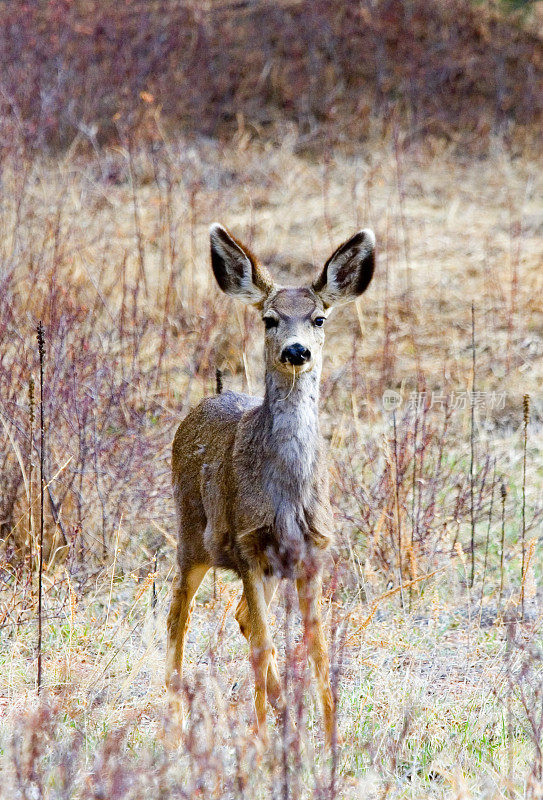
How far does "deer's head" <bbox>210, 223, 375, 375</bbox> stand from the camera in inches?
182

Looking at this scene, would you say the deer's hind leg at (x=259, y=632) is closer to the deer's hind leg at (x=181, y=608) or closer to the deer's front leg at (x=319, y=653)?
the deer's front leg at (x=319, y=653)

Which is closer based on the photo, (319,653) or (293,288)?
(319,653)

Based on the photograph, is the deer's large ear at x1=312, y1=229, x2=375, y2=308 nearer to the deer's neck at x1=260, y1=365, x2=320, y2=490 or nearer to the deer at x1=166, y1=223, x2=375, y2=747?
the deer at x1=166, y1=223, x2=375, y2=747

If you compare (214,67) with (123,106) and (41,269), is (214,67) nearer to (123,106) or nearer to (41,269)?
(123,106)

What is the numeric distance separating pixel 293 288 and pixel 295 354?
55 cm

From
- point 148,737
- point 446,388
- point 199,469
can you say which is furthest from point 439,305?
point 148,737

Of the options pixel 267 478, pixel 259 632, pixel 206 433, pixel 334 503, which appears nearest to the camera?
pixel 259 632

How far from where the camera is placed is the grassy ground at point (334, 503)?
13.1 feet

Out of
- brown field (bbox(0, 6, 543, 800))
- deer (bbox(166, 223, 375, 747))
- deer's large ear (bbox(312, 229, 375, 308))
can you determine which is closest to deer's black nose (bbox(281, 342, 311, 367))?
deer (bbox(166, 223, 375, 747))

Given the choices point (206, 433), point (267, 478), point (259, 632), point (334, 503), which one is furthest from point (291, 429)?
point (334, 503)

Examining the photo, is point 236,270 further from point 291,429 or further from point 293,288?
point 291,429

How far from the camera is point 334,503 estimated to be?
6.61 metres

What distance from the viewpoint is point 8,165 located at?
30.4ft

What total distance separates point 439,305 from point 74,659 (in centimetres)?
642
